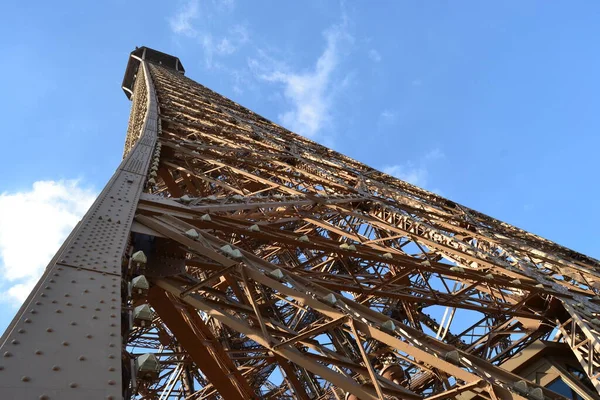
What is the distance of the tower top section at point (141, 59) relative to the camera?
48.5 metres

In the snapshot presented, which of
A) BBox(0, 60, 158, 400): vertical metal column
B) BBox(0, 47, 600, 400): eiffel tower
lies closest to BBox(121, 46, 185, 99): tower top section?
BBox(0, 47, 600, 400): eiffel tower

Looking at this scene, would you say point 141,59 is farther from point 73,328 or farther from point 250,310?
point 73,328

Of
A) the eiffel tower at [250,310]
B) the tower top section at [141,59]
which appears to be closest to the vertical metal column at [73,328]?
the eiffel tower at [250,310]

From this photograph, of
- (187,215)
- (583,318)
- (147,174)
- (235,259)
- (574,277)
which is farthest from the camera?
(574,277)

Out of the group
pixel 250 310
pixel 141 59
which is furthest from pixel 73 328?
pixel 141 59

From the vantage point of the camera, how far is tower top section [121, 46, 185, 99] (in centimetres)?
4847

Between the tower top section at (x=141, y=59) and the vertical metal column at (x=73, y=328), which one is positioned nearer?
the vertical metal column at (x=73, y=328)

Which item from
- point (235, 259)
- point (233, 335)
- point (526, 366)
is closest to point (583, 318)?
point (526, 366)

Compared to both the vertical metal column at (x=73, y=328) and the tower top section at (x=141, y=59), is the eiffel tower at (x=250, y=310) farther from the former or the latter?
the tower top section at (x=141, y=59)

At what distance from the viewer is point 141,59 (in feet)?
154

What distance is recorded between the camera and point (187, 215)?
588cm

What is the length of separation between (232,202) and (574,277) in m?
7.10

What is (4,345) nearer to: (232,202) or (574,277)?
(232,202)

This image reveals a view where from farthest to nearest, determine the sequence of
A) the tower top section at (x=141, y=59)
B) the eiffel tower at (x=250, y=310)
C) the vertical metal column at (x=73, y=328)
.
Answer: the tower top section at (x=141, y=59)
the eiffel tower at (x=250, y=310)
the vertical metal column at (x=73, y=328)
